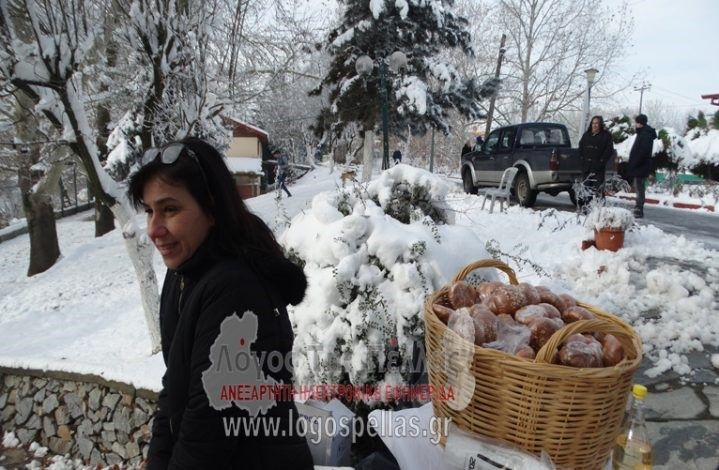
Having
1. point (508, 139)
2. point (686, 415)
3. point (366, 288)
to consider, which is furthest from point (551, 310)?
point (508, 139)

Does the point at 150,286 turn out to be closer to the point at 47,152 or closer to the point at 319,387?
the point at 319,387

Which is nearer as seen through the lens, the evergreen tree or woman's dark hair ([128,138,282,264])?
woman's dark hair ([128,138,282,264])

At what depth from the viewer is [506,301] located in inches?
69.4

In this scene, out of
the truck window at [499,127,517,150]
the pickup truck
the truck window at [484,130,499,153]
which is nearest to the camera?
the pickup truck

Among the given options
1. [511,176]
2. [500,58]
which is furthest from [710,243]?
[500,58]

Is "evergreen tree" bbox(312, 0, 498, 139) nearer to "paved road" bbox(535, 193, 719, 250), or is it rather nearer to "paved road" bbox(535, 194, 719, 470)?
"paved road" bbox(535, 193, 719, 250)

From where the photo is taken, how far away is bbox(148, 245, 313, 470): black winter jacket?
49.8 inches

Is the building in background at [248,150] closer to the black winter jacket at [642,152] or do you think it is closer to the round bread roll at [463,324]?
the black winter jacket at [642,152]

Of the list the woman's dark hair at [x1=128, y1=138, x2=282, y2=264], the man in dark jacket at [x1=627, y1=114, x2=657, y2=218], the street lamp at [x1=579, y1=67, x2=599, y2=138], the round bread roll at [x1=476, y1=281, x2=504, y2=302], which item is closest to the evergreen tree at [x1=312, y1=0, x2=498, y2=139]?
the street lamp at [x1=579, y1=67, x2=599, y2=138]

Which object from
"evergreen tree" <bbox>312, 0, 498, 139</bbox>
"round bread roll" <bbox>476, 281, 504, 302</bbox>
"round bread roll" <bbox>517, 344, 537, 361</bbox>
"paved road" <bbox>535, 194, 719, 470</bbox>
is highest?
"evergreen tree" <bbox>312, 0, 498, 139</bbox>

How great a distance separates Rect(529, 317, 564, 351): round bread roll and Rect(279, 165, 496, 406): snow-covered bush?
0.99m

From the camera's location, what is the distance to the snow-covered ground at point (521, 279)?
3.80m

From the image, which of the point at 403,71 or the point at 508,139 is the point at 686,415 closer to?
the point at 508,139

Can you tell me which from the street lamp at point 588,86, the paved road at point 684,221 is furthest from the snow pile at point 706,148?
the paved road at point 684,221
